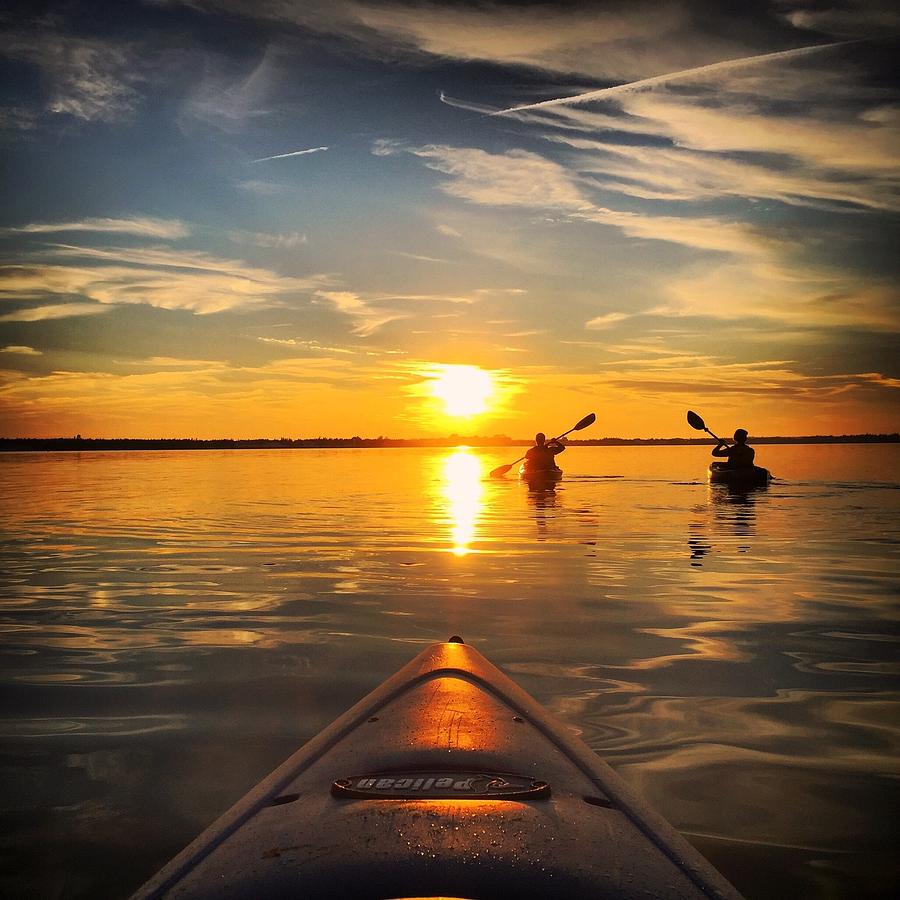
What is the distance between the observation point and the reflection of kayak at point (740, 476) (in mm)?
23922

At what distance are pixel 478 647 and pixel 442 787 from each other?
3.74 m

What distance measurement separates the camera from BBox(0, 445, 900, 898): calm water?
131 inches

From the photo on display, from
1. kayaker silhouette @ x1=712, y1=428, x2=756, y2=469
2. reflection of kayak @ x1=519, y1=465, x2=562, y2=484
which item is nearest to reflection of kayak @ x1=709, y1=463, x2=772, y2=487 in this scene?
kayaker silhouette @ x1=712, y1=428, x2=756, y2=469

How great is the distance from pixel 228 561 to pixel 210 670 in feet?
17.1

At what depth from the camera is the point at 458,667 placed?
14.0 feet

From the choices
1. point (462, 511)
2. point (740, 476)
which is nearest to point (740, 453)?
point (740, 476)

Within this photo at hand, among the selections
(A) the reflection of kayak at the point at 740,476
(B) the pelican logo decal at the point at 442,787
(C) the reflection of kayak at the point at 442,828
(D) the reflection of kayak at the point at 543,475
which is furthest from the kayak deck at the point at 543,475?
(B) the pelican logo decal at the point at 442,787

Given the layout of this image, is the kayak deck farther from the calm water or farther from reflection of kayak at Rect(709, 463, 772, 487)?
the calm water

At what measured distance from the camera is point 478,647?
6.25 m

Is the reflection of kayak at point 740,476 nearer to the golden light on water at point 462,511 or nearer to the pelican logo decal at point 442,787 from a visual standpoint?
the golden light on water at point 462,511

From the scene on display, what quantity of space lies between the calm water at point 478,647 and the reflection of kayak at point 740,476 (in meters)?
10.1

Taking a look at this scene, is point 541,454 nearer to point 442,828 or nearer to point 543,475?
point 543,475

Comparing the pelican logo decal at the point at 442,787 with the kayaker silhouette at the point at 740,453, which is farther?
the kayaker silhouette at the point at 740,453

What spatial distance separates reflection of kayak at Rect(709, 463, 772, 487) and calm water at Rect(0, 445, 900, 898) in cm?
1008
